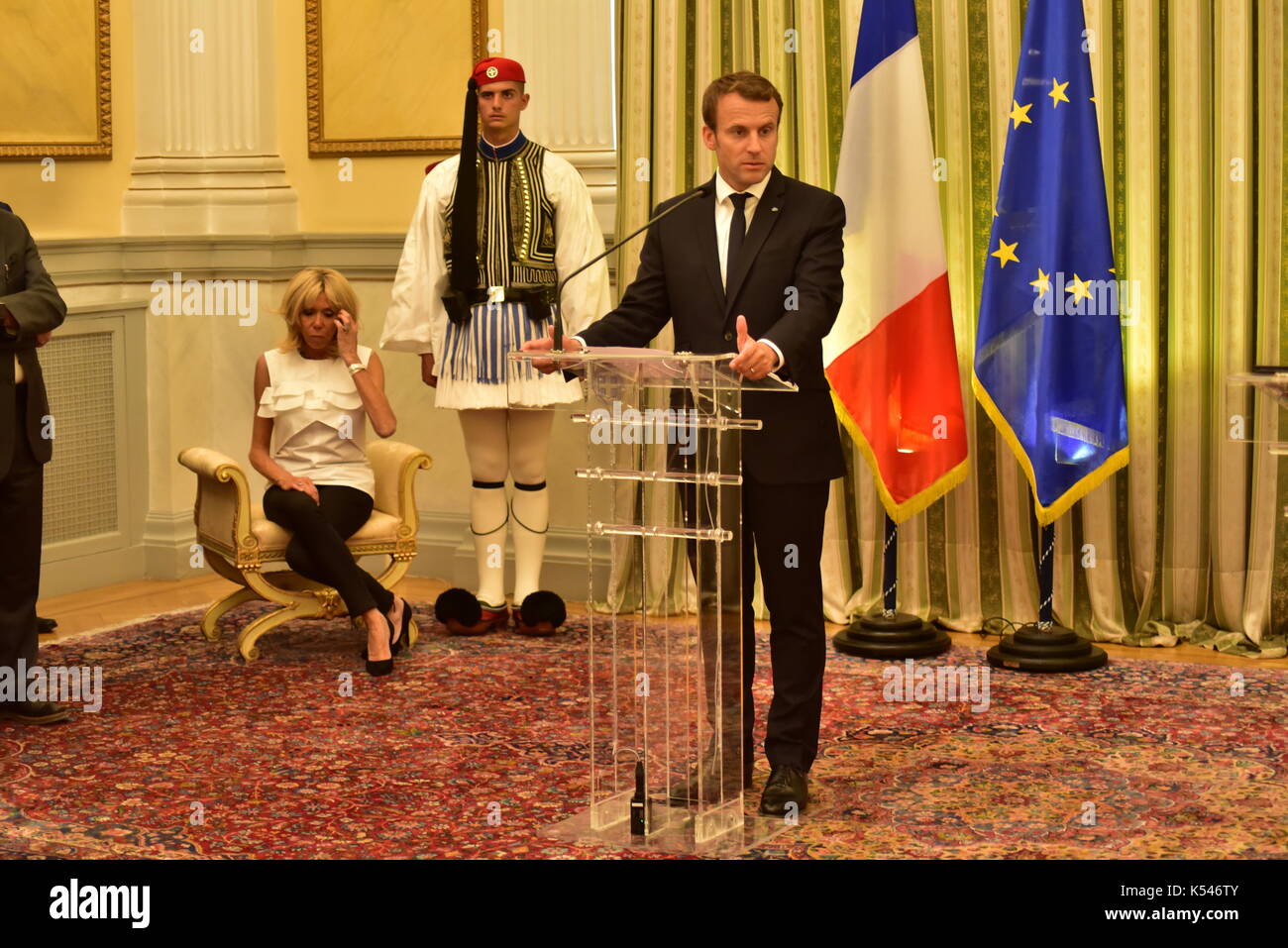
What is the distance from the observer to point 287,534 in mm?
5738

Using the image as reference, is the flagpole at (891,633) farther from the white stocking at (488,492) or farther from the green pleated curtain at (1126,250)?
the white stocking at (488,492)

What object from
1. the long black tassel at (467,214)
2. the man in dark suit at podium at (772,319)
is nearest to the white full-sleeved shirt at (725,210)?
the man in dark suit at podium at (772,319)

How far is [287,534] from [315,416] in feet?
1.30

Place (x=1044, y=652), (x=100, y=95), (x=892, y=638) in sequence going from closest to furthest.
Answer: (x=1044, y=652) < (x=892, y=638) < (x=100, y=95)

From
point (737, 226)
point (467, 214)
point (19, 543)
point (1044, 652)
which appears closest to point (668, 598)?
point (737, 226)

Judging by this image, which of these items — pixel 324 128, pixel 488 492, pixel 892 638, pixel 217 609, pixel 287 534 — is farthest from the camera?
pixel 324 128

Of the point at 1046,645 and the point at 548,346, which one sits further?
the point at 1046,645

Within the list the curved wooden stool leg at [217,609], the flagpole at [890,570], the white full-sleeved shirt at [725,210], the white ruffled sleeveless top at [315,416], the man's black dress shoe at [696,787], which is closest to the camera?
the man's black dress shoe at [696,787]

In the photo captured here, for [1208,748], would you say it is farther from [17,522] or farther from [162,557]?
[162,557]

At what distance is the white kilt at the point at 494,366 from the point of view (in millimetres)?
6008

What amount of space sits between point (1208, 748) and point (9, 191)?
4808mm

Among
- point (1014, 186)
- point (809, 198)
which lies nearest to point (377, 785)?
point (809, 198)

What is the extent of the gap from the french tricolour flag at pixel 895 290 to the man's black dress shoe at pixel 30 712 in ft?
8.56

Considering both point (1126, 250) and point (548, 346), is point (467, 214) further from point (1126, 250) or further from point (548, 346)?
point (548, 346)
